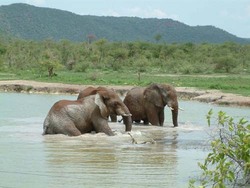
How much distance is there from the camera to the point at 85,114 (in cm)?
1535

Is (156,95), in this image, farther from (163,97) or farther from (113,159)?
(113,159)

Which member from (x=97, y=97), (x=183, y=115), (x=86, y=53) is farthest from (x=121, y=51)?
(x=97, y=97)

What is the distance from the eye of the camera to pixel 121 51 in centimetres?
6694

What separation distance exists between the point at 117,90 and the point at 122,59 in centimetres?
3315

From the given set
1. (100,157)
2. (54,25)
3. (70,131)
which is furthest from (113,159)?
(54,25)

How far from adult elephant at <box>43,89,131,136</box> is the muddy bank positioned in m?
13.7

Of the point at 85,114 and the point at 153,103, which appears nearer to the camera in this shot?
the point at 85,114

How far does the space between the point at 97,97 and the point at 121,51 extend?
51727mm

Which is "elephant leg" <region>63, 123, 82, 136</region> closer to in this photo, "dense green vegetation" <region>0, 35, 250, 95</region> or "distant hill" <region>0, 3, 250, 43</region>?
"dense green vegetation" <region>0, 35, 250, 95</region>

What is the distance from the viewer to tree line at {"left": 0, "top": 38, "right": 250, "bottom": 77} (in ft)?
173

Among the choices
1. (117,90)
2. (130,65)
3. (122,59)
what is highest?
(122,59)

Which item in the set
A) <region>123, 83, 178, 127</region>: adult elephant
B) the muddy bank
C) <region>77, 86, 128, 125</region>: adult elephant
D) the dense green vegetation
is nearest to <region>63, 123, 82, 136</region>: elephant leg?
<region>77, 86, 128, 125</region>: adult elephant

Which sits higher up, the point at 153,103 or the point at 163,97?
the point at 163,97

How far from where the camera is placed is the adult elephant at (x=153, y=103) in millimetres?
18844
